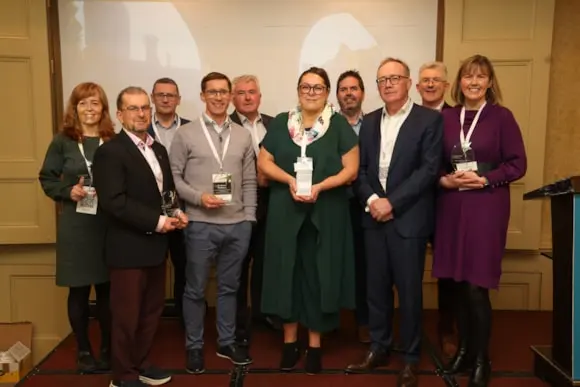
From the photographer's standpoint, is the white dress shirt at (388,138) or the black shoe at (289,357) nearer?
the white dress shirt at (388,138)

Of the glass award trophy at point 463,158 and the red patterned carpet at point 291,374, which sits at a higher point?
the glass award trophy at point 463,158

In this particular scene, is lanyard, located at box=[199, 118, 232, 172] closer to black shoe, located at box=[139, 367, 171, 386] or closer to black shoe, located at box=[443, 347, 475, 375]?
black shoe, located at box=[139, 367, 171, 386]

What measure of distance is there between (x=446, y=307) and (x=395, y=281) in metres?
0.60

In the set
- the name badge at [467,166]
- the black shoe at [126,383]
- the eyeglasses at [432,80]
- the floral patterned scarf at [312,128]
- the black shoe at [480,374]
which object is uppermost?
the eyeglasses at [432,80]

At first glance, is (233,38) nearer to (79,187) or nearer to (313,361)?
(79,187)

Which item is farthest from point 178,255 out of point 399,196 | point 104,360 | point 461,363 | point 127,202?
point 461,363

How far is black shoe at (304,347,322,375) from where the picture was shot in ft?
9.11

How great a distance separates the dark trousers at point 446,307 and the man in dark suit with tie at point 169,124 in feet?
5.30

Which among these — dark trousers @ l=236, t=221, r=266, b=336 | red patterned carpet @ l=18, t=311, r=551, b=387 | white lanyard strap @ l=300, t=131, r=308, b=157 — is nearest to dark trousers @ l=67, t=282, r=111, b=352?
red patterned carpet @ l=18, t=311, r=551, b=387

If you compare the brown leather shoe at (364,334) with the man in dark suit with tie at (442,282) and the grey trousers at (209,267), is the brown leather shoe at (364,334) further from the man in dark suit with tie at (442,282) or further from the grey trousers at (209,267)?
the grey trousers at (209,267)

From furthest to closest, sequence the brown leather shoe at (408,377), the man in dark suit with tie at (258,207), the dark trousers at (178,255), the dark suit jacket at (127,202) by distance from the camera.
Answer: the dark trousers at (178,255) → the man in dark suit with tie at (258,207) → the brown leather shoe at (408,377) → the dark suit jacket at (127,202)

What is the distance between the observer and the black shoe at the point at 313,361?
2.78 m

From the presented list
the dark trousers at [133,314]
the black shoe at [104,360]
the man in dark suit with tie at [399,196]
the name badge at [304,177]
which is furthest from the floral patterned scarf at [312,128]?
the black shoe at [104,360]

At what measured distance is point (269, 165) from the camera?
268 cm
